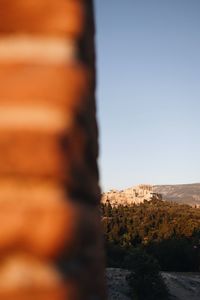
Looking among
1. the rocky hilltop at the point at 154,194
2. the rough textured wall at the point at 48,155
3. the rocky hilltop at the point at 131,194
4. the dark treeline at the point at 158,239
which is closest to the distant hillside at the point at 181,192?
the rocky hilltop at the point at 154,194

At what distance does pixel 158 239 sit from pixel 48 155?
42371 mm

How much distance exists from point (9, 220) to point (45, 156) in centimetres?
11

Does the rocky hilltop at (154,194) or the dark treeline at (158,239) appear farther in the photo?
the rocky hilltop at (154,194)

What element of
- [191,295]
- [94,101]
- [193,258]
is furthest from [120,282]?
[94,101]

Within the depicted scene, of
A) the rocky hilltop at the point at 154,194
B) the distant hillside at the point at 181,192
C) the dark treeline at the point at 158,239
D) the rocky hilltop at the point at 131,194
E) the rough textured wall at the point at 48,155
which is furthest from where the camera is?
the distant hillside at the point at 181,192

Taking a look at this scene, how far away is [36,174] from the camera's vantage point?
711mm

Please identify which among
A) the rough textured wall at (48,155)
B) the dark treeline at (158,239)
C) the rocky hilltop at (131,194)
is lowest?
the dark treeline at (158,239)

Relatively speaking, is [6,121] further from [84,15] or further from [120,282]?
[120,282]

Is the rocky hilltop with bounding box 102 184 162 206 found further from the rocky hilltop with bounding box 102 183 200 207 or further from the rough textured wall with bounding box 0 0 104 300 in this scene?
the rough textured wall with bounding box 0 0 104 300

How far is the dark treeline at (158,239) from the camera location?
35875 millimetres

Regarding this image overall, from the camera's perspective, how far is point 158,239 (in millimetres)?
41875

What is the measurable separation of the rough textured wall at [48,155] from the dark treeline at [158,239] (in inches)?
1276

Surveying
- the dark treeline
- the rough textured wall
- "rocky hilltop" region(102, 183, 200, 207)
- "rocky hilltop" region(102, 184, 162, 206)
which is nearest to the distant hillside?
"rocky hilltop" region(102, 183, 200, 207)

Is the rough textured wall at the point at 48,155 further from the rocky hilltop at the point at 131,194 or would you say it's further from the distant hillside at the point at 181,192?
the distant hillside at the point at 181,192
